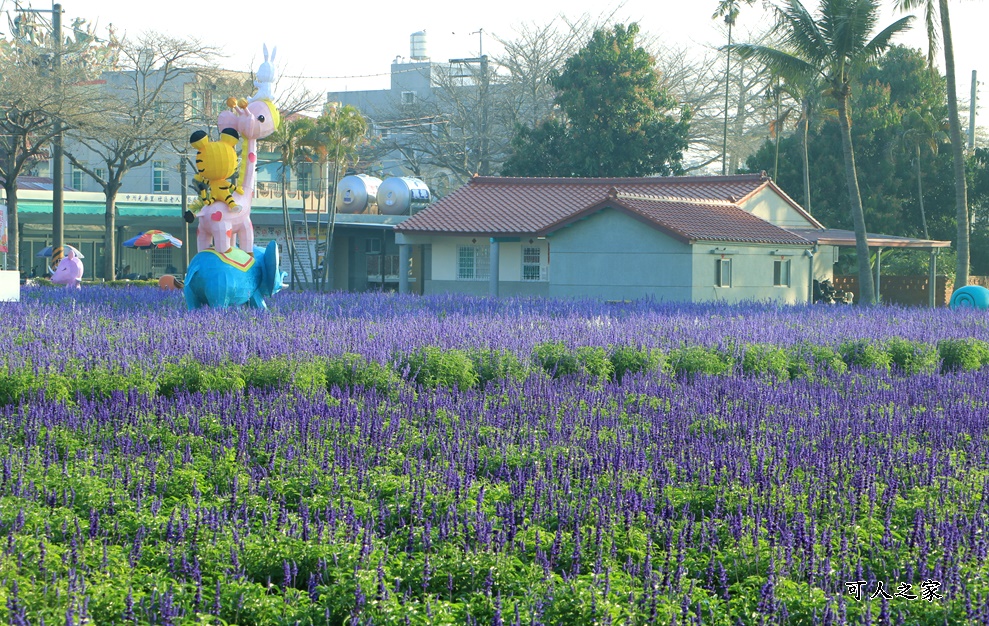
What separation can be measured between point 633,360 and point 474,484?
631 cm

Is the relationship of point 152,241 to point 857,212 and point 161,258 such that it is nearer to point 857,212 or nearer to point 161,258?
point 161,258

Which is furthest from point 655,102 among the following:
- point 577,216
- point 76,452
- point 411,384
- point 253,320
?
point 76,452

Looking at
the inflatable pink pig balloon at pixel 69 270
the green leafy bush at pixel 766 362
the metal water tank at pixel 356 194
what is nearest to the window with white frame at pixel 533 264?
the inflatable pink pig balloon at pixel 69 270

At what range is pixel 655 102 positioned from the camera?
44.0 metres

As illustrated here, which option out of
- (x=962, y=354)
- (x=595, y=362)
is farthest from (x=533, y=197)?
(x=595, y=362)

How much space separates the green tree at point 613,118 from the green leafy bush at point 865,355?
28999 mm

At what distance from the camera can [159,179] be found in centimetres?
5469

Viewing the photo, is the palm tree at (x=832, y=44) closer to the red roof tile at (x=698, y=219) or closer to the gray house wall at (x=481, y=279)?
the red roof tile at (x=698, y=219)

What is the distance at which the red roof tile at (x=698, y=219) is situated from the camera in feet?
89.1

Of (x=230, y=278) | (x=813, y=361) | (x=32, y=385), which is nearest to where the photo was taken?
(x=32, y=385)

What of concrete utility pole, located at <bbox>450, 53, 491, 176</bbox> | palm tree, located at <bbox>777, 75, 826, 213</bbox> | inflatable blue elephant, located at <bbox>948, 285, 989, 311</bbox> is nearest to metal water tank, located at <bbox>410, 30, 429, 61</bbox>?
concrete utility pole, located at <bbox>450, 53, 491, 176</bbox>

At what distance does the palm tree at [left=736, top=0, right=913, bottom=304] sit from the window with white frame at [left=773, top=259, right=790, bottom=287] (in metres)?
2.87

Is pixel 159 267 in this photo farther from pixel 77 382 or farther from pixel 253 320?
pixel 77 382

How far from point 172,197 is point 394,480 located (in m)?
42.9
